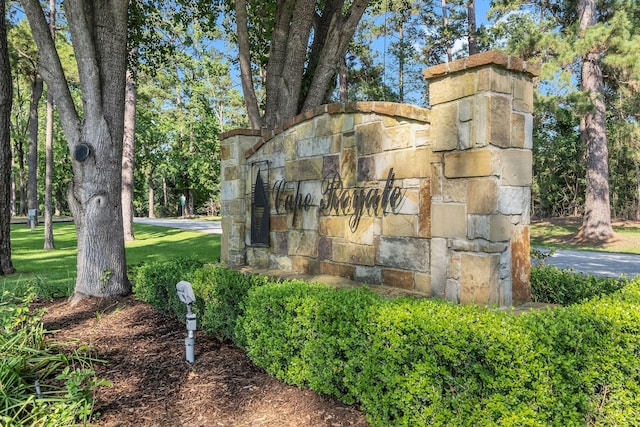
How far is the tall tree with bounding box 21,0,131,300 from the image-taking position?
211 inches

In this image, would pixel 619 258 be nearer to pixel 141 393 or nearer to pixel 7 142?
pixel 141 393

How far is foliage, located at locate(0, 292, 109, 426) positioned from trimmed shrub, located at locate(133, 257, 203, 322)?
1177 mm

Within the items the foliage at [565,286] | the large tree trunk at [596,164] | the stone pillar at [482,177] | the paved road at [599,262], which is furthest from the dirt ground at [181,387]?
the large tree trunk at [596,164]

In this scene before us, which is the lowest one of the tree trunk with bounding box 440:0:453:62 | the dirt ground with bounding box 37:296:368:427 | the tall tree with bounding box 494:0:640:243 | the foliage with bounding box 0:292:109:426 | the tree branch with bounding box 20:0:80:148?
the dirt ground with bounding box 37:296:368:427

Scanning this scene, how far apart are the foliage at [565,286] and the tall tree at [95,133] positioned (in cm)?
496

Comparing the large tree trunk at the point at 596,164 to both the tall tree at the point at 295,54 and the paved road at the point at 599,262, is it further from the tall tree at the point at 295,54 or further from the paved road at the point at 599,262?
the tall tree at the point at 295,54

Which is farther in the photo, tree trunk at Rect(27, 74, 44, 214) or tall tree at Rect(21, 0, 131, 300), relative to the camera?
tree trunk at Rect(27, 74, 44, 214)

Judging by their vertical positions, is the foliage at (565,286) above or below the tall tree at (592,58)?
below

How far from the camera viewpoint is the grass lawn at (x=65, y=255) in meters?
6.59

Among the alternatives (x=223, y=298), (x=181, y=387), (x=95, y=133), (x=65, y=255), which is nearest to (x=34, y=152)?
(x=65, y=255)

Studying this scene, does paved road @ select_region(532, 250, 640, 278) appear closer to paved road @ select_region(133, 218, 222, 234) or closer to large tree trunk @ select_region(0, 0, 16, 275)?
large tree trunk @ select_region(0, 0, 16, 275)

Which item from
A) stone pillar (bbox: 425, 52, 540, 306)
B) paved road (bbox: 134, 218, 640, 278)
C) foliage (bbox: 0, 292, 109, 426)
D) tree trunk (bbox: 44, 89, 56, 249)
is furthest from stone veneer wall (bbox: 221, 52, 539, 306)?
tree trunk (bbox: 44, 89, 56, 249)

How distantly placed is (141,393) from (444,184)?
275 centimetres

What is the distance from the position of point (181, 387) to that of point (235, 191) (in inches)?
121
